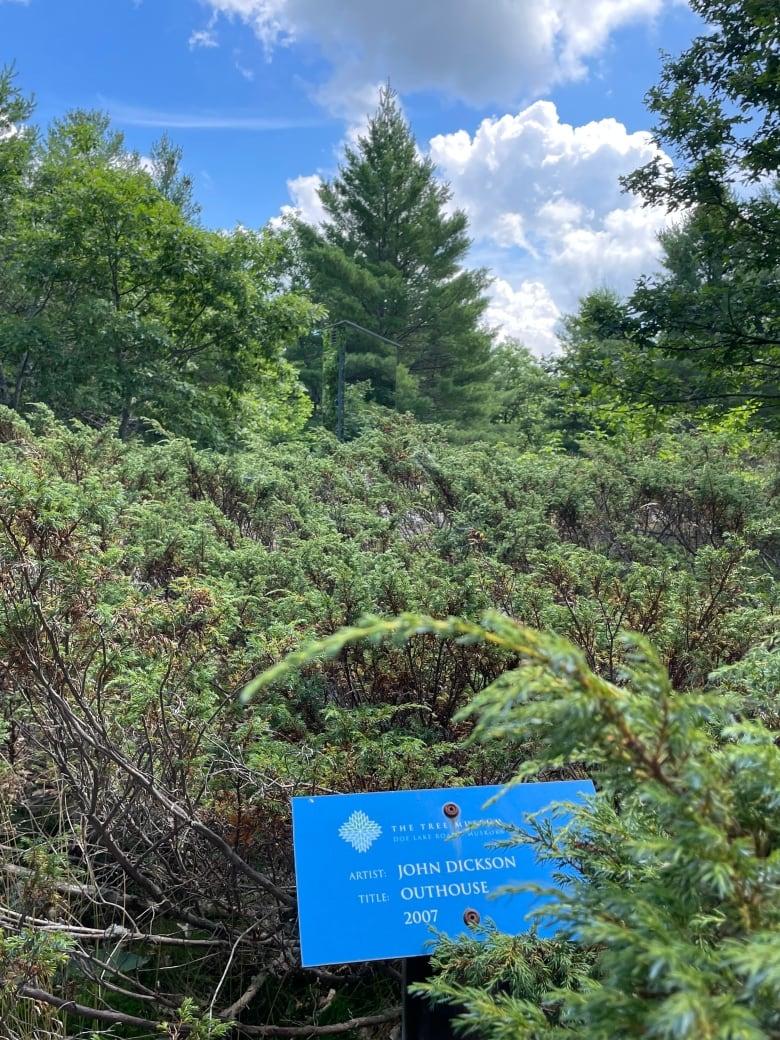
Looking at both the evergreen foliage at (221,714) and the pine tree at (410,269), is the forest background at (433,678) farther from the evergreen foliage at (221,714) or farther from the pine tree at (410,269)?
the pine tree at (410,269)

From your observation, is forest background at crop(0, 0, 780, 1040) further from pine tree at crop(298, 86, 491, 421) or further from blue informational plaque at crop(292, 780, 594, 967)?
pine tree at crop(298, 86, 491, 421)

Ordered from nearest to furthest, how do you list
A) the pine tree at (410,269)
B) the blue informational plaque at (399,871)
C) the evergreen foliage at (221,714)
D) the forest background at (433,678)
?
the forest background at (433,678) → the blue informational plaque at (399,871) → the evergreen foliage at (221,714) → the pine tree at (410,269)

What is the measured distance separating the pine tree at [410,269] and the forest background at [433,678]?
59.1 ft

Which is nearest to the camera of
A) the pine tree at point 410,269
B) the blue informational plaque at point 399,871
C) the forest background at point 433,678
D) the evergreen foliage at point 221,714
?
the forest background at point 433,678

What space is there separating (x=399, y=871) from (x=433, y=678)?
115cm

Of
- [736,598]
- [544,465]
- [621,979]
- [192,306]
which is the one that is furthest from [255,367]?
[621,979]

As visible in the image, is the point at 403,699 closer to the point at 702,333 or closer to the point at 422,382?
the point at 702,333

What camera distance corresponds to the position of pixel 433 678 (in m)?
2.90

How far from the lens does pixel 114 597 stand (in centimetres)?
257

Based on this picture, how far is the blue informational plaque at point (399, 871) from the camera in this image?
1704 millimetres

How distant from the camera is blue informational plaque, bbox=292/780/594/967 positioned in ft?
5.59

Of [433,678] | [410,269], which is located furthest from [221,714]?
[410,269]

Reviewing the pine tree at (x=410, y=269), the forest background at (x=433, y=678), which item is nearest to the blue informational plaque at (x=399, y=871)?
the forest background at (x=433, y=678)

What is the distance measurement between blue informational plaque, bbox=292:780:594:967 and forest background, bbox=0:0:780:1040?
0.41 ft
